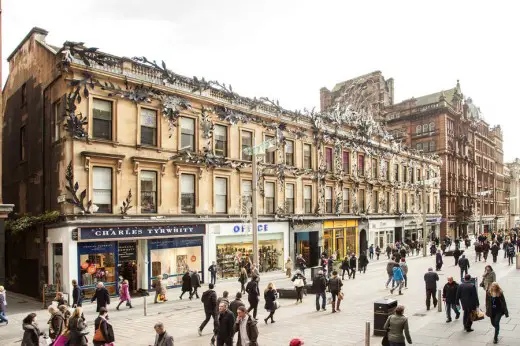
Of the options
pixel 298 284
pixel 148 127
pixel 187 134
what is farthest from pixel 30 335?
pixel 187 134

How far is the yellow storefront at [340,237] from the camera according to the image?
3734cm

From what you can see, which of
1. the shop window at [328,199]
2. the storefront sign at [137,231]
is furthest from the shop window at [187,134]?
the shop window at [328,199]

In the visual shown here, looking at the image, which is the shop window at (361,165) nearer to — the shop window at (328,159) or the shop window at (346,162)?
the shop window at (346,162)

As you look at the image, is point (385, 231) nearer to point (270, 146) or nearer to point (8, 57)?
point (270, 146)

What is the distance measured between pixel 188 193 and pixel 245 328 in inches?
638

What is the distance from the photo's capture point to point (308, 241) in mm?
35438

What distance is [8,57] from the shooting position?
96.4ft

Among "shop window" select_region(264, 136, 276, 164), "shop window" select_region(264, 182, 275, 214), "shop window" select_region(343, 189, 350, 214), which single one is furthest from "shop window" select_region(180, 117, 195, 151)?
"shop window" select_region(343, 189, 350, 214)

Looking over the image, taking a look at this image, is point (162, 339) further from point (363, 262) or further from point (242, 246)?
point (363, 262)

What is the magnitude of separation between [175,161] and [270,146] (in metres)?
6.88

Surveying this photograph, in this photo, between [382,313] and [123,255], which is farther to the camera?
[123,255]

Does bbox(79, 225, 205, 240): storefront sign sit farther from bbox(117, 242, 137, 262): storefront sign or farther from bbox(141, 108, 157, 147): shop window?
bbox(141, 108, 157, 147): shop window

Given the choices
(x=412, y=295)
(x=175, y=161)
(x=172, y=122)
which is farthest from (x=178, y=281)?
(x=412, y=295)

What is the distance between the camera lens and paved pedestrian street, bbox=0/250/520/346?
13.0 metres
